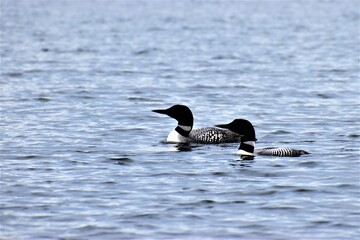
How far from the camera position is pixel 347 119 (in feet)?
70.3

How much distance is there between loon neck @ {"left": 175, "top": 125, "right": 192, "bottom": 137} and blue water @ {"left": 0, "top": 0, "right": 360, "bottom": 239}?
35cm

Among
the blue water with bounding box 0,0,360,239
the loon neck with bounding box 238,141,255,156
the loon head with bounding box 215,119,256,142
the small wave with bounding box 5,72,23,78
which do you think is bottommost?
the blue water with bounding box 0,0,360,239

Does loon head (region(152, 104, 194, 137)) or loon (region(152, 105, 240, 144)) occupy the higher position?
loon head (region(152, 104, 194, 137))

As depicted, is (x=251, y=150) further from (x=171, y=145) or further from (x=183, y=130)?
(x=183, y=130)

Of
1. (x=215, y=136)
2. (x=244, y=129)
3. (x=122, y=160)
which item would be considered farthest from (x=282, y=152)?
(x=122, y=160)

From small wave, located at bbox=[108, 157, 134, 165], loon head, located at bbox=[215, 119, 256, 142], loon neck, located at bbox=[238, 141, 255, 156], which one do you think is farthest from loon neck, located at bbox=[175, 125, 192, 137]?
small wave, located at bbox=[108, 157, 134, 165]

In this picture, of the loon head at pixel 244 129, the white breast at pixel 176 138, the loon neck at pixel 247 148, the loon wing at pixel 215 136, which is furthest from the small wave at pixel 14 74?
the loon neck at pixel 247 148

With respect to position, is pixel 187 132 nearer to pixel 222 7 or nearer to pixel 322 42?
pixel 322 42

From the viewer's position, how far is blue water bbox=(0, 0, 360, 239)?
40.6 ft

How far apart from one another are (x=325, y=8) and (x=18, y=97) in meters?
56.9

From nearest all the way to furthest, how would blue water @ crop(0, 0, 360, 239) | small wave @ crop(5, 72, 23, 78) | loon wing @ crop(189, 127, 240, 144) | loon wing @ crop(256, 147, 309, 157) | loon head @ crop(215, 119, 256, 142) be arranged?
blue water @ crop(0, 0, 360, 239) → loon wing @ crop(256, 147, 309, 157) → loon head @ crop(215, 119, 256, 142) → loon wing @ crop(189, 127, 240, 144) → small wave @ crop(5, 72, 23, 78)

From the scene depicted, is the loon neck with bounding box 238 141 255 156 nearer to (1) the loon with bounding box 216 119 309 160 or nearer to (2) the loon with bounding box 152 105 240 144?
(1) the loon with bounding box 216 119 309 160

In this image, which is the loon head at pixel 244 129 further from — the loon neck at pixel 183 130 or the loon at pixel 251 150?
the loon neck at pixel 183 130

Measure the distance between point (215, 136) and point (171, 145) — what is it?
0.77 m
